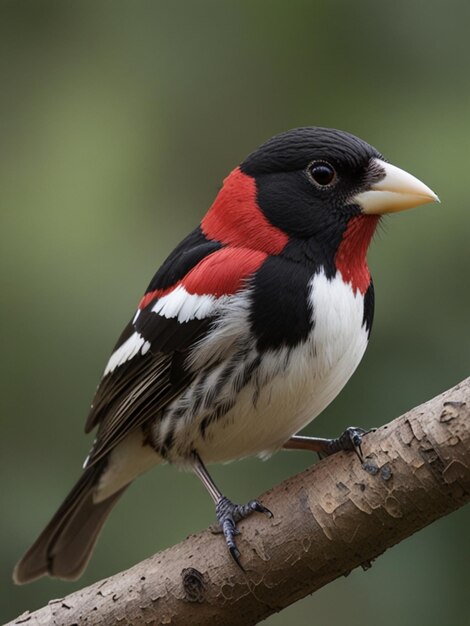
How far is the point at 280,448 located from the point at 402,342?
1.41 feet

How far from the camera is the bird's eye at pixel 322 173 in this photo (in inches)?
120

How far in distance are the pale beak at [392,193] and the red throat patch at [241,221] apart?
0.23 m

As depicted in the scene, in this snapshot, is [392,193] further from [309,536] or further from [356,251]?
[309,536]

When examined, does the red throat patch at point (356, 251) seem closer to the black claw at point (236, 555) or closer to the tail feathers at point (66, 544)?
the black claw at point (236, 555)

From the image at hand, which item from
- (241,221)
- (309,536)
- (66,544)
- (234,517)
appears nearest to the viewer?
(309,536)

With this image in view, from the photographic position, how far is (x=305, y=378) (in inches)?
112

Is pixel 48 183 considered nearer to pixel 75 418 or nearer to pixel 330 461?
pixel 75 418

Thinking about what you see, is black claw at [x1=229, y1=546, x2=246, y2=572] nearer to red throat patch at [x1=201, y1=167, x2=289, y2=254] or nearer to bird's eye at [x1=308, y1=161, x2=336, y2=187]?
red throat patch at [x1=201, y1=167, x2=289, y2=254]

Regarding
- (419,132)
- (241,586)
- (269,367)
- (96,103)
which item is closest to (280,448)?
(269,367)

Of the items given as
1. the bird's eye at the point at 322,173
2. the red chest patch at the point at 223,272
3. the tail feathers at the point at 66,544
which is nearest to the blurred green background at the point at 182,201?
the tail feathers at the point at 66,544

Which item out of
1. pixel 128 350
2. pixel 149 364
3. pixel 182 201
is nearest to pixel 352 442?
pixel 149 364

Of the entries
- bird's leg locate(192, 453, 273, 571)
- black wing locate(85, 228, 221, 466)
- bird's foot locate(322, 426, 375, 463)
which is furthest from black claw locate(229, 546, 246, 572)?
black wing locate(85, 228, 221, 466)

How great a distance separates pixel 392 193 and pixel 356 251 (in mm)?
174

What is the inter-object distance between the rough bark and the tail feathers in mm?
662
